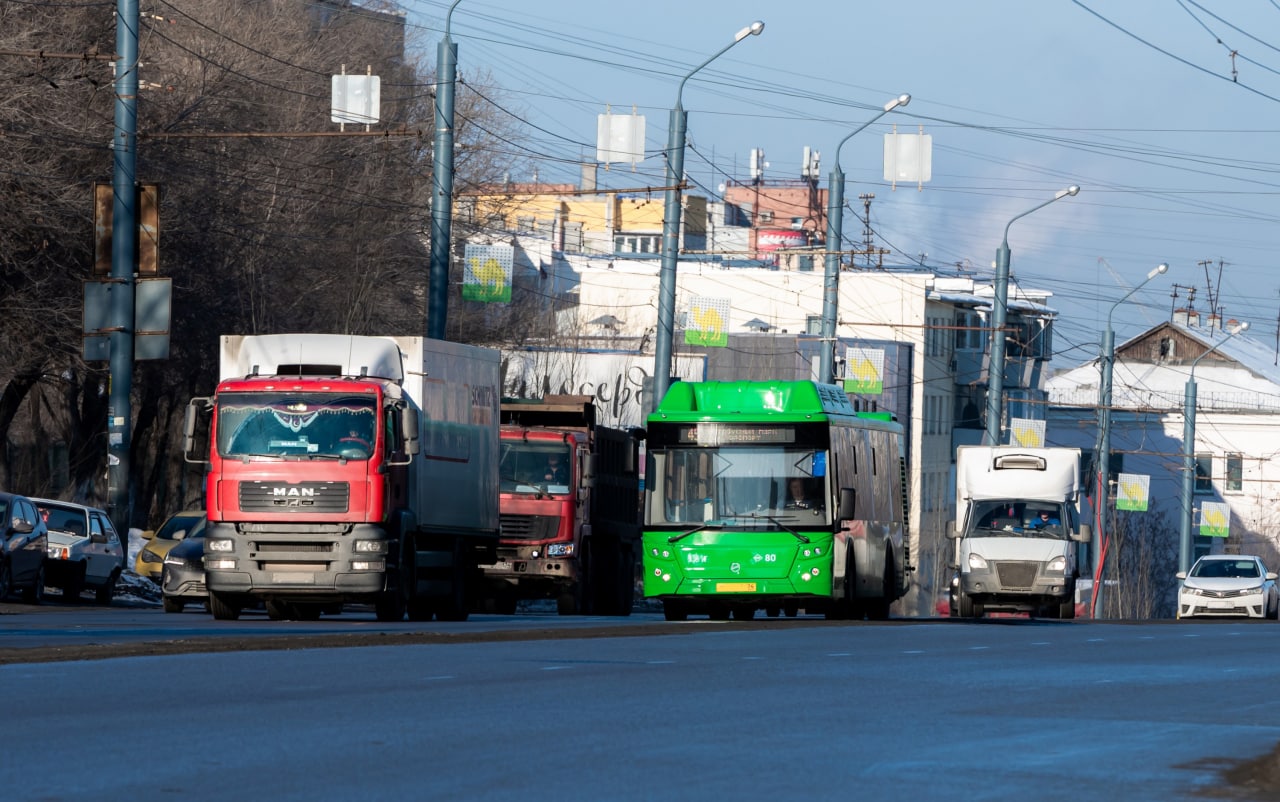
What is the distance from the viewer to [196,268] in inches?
1677

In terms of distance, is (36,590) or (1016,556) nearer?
(36,590)

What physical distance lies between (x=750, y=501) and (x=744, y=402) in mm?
1484

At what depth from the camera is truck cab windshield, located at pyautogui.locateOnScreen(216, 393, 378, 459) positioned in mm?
25656

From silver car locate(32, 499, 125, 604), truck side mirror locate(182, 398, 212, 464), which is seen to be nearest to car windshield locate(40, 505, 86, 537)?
silver car locate(32, 499, 125, 604)

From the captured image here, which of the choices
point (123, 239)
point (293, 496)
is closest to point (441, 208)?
point (123, 239)

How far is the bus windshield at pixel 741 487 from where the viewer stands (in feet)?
96.4

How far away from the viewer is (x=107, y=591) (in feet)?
112

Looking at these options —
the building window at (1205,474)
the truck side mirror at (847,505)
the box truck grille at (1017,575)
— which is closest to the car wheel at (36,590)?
the truck side mirror at (847,505)

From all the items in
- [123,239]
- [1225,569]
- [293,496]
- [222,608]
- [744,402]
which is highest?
[123,239]

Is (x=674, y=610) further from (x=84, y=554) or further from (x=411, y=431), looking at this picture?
(x=84, y=554)

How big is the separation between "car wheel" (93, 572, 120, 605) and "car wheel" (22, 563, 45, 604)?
153cm

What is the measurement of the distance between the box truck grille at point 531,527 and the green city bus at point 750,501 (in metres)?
4.63

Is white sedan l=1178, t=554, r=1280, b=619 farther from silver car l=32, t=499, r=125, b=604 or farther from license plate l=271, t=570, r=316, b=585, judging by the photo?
license plate l=271, t=570, r=316, b=585

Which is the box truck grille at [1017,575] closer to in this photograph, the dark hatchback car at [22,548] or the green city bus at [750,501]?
the green city bus at [750,501]
